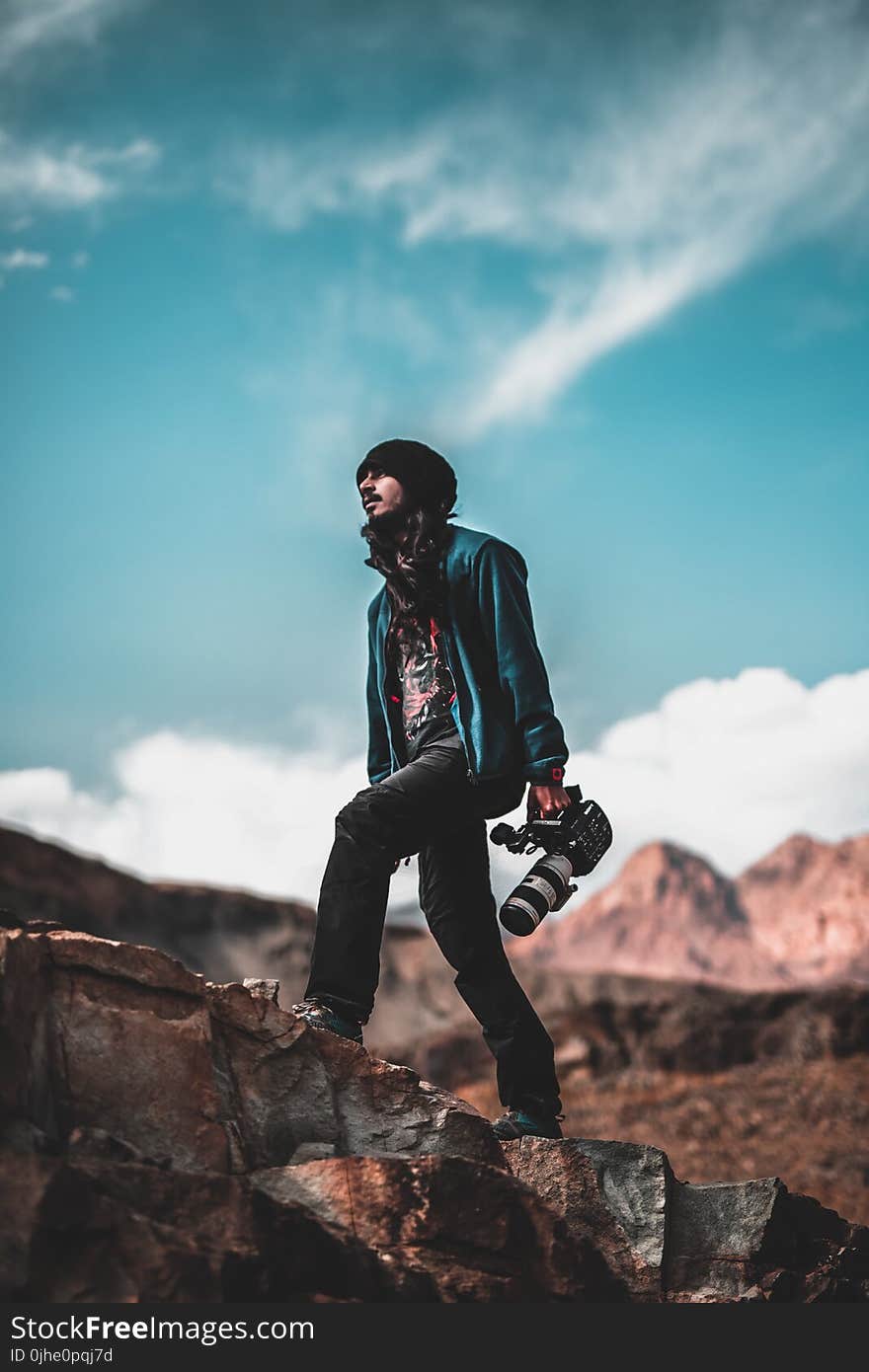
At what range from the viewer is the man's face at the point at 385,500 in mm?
4594

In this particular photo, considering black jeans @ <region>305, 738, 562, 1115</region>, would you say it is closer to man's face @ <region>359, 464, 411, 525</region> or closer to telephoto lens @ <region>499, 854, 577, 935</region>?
telephoto lens @ <region>499, 854, 577, 935</region>

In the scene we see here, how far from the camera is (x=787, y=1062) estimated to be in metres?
17.5

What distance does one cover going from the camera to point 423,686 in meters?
4.61

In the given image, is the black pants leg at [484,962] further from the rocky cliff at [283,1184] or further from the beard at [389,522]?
the beard at [389,522]

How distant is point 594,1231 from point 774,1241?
605mm

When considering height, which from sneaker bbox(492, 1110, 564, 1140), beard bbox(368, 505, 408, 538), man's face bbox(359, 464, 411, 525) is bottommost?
sneaker bbox(492, 1110, 564, 1140)

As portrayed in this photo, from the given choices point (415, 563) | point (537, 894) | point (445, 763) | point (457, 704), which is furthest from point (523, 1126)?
point (415, 563)

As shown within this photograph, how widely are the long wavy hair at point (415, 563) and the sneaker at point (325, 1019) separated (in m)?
1.40

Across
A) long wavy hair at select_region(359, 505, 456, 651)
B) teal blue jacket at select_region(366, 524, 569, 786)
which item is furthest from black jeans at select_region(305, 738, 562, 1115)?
long wavy hair at select_region(359, 505, 456, 651)

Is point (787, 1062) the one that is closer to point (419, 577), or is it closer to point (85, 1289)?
point (419, 577)

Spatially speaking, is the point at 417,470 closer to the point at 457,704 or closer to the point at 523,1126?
the point at 457,704

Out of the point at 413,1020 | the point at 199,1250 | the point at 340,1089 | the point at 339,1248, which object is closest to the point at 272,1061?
the point at 340,1089

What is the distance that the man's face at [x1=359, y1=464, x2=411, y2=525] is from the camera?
4594 millimetres

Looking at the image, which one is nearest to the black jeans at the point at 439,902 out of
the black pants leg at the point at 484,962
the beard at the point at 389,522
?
the black pants leg at the point at 484,962
